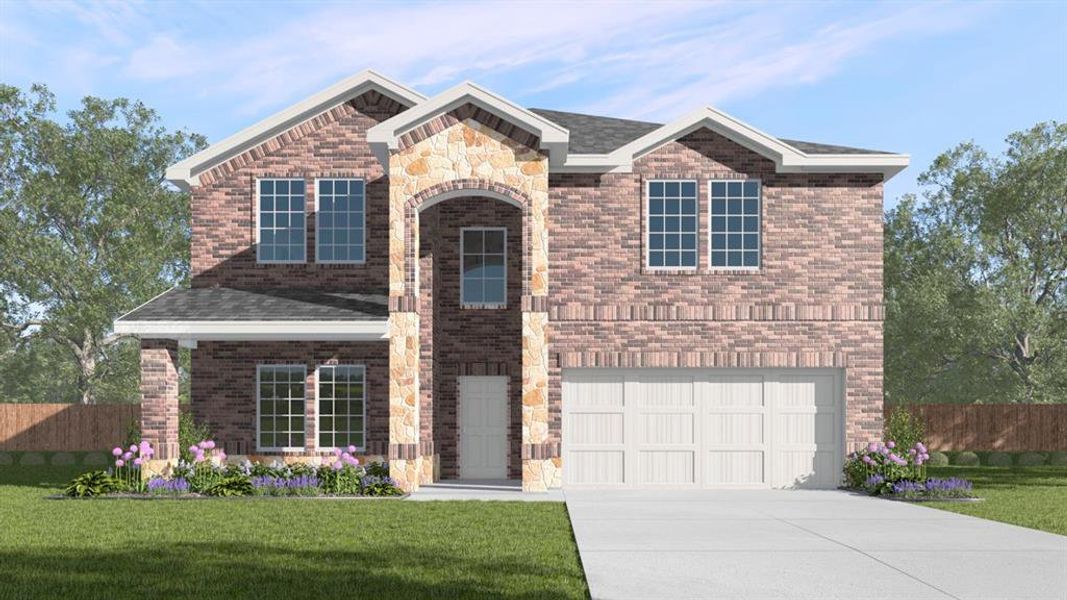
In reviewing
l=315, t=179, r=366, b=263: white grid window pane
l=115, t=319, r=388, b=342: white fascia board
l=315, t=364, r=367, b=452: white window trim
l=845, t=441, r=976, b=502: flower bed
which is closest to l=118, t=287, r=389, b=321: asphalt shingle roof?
l=115, t=319, r=388, b=342: white fascia board

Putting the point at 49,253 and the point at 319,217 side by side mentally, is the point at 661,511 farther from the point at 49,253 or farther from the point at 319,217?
the point at 49,253

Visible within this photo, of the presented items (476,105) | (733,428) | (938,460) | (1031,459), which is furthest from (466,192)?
(1031,459)

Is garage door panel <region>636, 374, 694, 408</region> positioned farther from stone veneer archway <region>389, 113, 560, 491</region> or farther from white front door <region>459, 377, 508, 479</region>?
white front door <region>459, 377, 508, 479</region>

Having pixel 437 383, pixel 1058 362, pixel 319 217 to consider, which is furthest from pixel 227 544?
pixel 1058 362

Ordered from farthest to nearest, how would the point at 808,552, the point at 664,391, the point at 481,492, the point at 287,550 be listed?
the point at 664,391 < the point at 481,492 < the point at 287,550 < the point at 808,552

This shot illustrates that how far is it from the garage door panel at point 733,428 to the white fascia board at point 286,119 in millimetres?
9438

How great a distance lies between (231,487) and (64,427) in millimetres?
17503

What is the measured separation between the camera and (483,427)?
77.7 feet

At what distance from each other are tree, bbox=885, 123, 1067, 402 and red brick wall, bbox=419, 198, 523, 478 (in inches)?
974

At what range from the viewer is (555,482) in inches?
821

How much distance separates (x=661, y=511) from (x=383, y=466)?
6334mm

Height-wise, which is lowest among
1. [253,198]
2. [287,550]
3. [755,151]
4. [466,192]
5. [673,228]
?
[287,550]

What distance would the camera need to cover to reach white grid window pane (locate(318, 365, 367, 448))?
23641 mm

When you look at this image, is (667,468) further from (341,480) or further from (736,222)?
(341,480)
